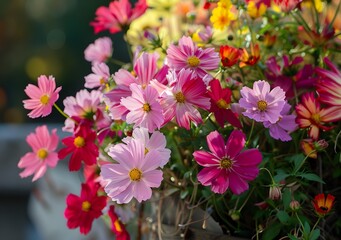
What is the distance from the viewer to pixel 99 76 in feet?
1.53

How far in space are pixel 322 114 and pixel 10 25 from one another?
19.7 feet

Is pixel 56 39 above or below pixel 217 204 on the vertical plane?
below

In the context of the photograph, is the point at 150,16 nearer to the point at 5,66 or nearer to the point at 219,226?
the point at 219,226

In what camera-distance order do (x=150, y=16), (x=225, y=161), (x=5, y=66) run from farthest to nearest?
(x=5, y=66), (x=150, y=16), (x=225, y=161)

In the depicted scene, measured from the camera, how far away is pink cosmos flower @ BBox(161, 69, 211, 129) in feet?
1.24

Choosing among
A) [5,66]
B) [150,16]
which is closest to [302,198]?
[150,16]

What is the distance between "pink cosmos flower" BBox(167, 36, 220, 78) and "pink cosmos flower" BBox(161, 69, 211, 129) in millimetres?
20

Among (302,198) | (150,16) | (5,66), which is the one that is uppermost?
(150,16)

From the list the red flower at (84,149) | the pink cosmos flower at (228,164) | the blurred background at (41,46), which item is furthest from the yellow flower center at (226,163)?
the blurred background at (41,46)

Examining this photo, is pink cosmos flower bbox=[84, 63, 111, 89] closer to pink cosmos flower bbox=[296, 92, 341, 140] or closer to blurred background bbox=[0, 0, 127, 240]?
pink cosmos flower bbox=[296, 92, 341, 140]

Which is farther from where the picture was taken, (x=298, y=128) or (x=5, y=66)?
(x=5, y=66)

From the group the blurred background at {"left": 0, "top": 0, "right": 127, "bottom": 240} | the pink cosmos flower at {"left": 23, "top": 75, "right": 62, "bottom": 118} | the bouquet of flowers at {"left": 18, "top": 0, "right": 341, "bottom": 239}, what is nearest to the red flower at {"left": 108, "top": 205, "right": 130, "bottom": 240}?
the bouquet of flowers at {"left": 18, "top": 0, "right": 341, "bottom": 239}

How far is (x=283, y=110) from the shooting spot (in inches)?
16.4

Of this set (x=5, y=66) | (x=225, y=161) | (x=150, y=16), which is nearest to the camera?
(x=225, y=161)
